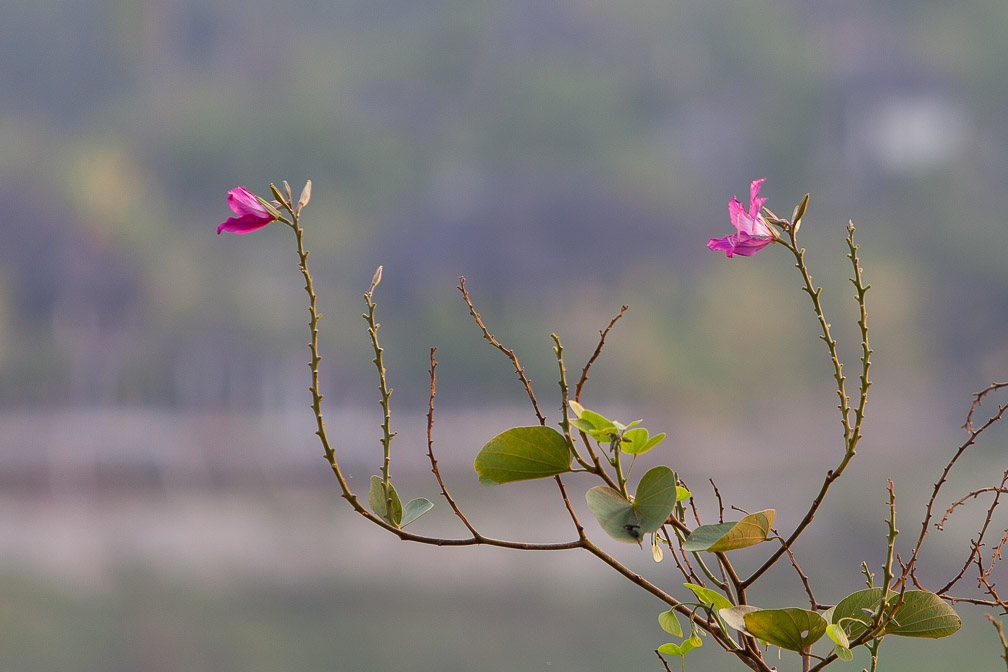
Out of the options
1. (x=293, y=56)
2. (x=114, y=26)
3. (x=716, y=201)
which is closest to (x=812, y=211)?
(x=716, y=201)

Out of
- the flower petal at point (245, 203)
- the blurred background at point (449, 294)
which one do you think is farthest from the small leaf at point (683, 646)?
the blurred background at point (449, 294)

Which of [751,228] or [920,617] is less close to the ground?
[751,228]

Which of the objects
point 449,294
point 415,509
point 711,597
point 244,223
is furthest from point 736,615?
point 449,294

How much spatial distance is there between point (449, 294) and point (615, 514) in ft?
23.8

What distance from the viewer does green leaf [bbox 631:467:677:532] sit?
0.97 ft

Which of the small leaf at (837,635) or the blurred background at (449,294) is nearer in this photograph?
the small leaf at (837,635)

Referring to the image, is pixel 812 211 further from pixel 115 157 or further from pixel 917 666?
pixel 115 157

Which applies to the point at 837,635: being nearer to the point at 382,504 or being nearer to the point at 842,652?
the point at 842,652

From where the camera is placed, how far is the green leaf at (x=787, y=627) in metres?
0.30

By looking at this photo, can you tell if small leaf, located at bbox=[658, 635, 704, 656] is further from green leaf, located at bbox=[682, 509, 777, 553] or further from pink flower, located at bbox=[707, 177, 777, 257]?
pink flower, located at bbox=[707, 177, 777, 257]

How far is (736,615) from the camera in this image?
0.31 meters

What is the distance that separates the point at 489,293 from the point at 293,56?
3419 millimetres

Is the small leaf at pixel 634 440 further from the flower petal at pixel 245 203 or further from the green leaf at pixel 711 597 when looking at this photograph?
the flower petal at pixel 245 203

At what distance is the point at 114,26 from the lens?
868cm
